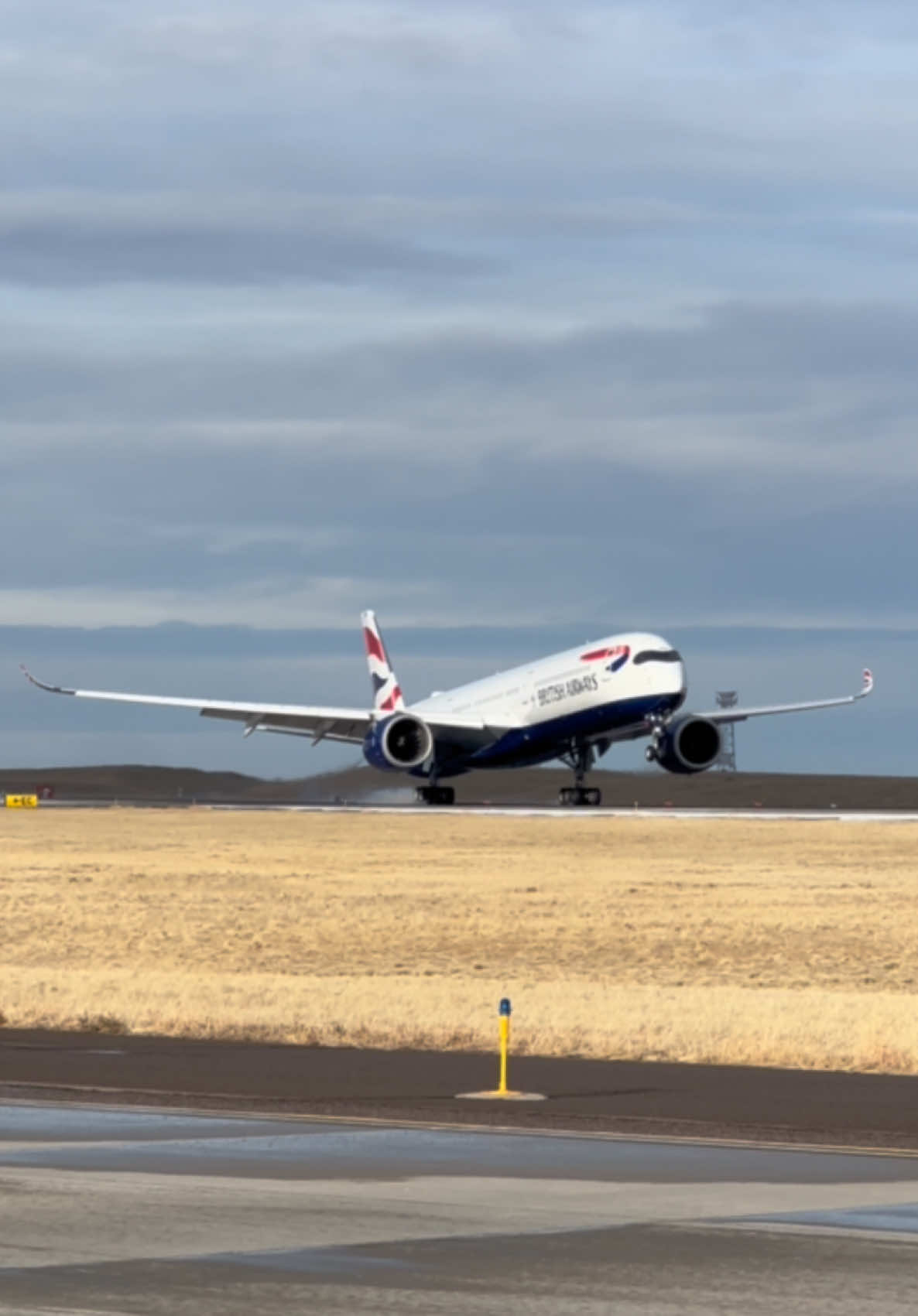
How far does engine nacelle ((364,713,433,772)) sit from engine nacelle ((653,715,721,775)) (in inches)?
360

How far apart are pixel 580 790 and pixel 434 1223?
285 ft

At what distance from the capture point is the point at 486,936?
4453cm

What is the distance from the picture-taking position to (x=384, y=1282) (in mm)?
11734

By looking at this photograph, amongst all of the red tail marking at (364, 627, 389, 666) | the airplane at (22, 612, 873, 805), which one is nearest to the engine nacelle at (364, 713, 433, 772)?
the airplane at (22, 612, 873, 805)

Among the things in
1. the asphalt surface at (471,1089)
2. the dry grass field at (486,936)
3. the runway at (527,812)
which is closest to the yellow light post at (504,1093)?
the asphalt surface at (471,1089)

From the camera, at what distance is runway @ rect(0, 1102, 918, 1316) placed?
11.4 meters

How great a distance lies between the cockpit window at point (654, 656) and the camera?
87.3 m

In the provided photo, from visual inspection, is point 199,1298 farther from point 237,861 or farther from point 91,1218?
point 237,861

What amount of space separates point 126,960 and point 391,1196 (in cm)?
2720

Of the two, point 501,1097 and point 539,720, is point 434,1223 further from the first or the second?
point 539,720

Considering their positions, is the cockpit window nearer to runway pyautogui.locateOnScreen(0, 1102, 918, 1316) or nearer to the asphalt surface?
the asphalt surface

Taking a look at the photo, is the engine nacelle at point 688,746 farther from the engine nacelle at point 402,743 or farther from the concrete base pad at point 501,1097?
the concrete base pad at point 501,1097

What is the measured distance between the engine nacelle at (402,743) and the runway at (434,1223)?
75.7 m

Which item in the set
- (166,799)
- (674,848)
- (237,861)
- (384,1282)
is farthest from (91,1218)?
(166,799)
